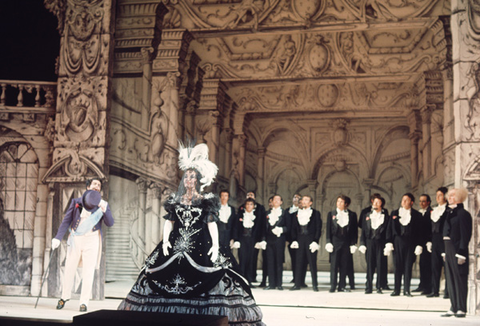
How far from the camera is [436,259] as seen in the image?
9125 millimetres

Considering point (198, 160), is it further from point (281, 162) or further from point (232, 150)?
point (281, 162)

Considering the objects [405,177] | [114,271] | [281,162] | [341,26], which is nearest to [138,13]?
[341,26]

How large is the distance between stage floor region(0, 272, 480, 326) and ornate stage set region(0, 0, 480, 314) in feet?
2.00

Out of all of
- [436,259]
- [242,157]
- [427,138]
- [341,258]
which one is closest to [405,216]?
[436,259]

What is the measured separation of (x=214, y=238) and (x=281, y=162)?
11122 millimetres

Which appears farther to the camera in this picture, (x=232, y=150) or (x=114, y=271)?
(x=232, y=150)

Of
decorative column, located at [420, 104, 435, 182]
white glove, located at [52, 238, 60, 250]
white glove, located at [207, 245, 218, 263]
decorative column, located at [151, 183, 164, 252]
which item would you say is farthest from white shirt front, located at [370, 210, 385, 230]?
white glove, located at [52, 238, 60, 250]

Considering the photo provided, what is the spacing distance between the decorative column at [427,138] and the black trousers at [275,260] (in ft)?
15.5

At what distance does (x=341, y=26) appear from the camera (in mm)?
9555

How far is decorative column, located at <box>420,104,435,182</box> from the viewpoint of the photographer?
42.5ft

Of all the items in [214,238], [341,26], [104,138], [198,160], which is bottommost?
[214,238]

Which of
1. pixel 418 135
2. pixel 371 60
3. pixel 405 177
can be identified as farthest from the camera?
pixel 405 177

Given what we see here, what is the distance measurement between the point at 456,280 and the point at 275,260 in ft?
11.8

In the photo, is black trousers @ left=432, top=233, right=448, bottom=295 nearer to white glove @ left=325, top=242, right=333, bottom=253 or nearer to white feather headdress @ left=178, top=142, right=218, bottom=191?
white glove @ left=325, top=242, right=333, bottom=253
